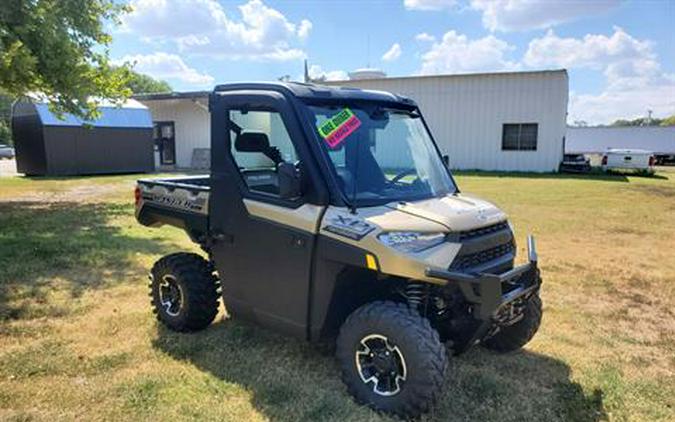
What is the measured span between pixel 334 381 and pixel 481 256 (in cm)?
143

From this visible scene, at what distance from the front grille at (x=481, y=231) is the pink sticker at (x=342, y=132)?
1.05 meters

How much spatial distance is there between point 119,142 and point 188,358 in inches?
872

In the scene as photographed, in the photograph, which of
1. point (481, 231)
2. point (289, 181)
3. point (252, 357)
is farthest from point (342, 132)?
point (252, 357)

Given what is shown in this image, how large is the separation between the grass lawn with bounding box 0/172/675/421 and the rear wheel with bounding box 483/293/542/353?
12 cm

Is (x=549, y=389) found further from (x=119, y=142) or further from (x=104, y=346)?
(x=119, y=142)

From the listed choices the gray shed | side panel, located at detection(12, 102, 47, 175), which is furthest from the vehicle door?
side panel, located at detection(12, 102, 47, 175)

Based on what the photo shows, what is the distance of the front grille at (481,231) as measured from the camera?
346cm

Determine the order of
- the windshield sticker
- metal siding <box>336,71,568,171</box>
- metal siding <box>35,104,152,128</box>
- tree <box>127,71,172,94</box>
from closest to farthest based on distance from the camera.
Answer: the windshield sticker, metal siding <box>35,104,152,128</box>, metal siding <box>336,71,568,171</box>, tree <box>127,71,172,94</box>

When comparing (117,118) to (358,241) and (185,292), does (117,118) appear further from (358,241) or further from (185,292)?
(358,241)

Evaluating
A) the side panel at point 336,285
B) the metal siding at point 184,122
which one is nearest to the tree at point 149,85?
the metal siding at point 184,122

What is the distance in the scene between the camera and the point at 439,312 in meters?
3.71

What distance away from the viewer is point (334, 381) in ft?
12.8

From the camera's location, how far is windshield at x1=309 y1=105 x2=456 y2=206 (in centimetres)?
369

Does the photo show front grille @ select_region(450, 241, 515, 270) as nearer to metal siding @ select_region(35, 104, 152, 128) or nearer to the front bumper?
the front bumper
